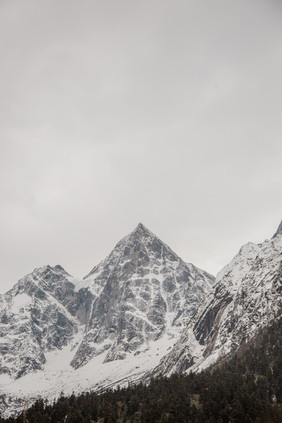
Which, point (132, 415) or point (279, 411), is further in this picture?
point (132, 415)

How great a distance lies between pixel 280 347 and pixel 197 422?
69.5 meters

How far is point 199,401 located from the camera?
150875 mm

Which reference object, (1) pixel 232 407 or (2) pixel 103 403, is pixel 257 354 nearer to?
(1) pixel 232 407

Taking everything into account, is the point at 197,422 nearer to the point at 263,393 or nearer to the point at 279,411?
the point at 279,411

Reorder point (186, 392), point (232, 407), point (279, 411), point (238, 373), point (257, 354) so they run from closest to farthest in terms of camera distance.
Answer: point (279, 411) < point (232, 407) < point (186, 392) < point (238, 373) < point (257, 354)

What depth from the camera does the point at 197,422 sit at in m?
129

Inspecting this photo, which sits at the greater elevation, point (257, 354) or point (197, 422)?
point (257, 354)

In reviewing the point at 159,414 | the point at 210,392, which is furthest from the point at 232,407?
the point at 159,414

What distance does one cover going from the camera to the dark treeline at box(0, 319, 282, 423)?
13512 centimetres

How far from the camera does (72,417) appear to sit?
14838 cm

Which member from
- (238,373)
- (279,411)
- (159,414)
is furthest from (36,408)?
(279,411)

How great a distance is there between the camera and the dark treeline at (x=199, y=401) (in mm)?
135125

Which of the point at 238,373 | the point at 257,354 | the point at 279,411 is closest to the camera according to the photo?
the point at 279,411

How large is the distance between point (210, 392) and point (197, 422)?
2457 centimetres
